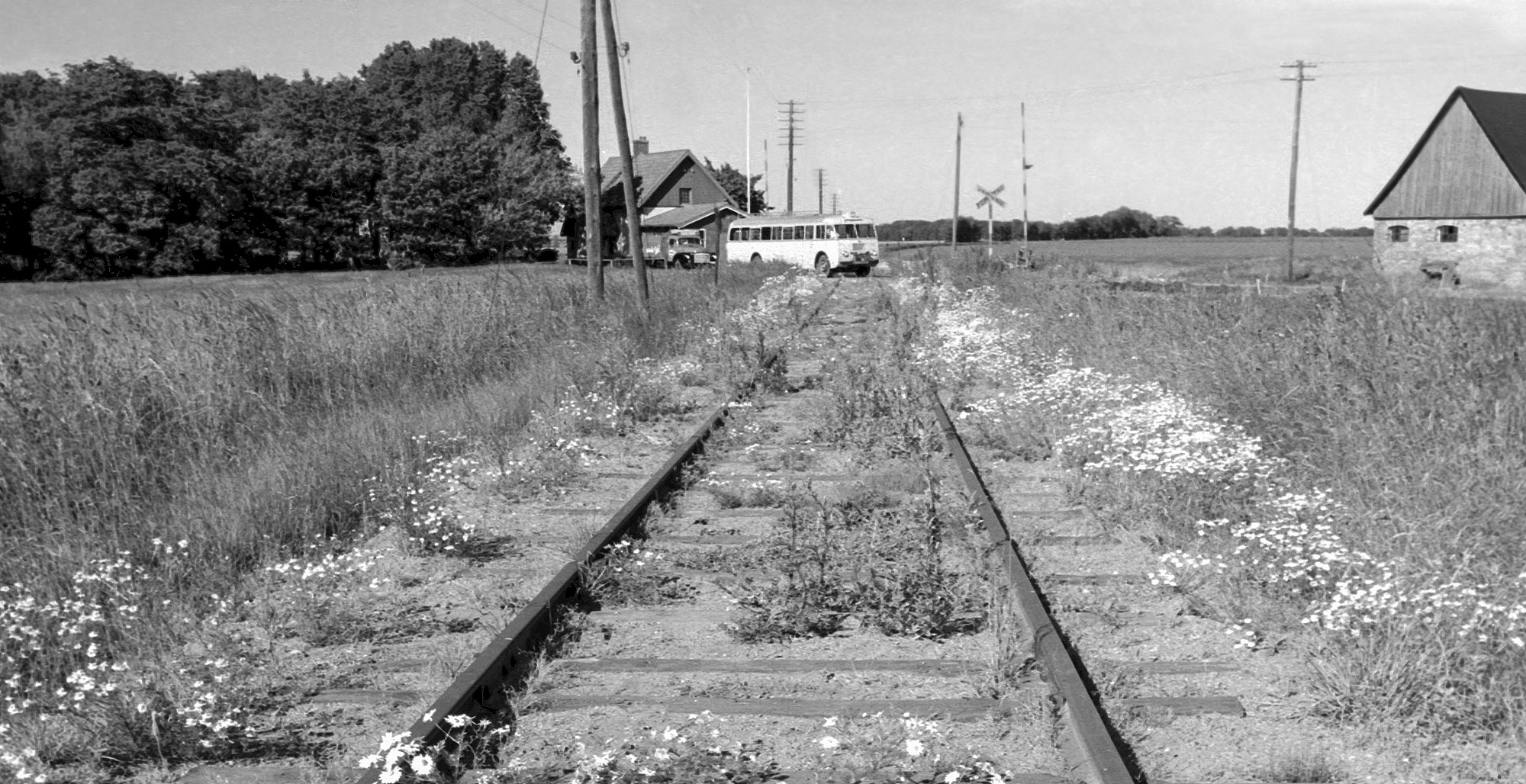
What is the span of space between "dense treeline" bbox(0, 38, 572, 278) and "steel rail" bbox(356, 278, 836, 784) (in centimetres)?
5279

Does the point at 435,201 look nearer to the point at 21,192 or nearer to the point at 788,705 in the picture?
the point at 21,192

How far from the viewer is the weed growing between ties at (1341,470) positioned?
4.09 meters

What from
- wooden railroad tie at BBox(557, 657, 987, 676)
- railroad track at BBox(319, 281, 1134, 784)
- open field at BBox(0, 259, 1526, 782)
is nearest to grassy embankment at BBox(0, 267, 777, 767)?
open field at BBox(0, 259, 1526, 782)

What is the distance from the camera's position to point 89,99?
174 ft

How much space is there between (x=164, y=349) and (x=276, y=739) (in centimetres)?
704

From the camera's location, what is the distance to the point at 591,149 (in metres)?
19.7

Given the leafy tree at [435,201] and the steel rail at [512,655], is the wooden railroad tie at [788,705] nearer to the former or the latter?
the steel rail at [512,655]

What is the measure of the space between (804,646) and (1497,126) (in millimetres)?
56761

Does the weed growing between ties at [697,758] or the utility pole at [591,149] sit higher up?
the utility pole at [591,149]

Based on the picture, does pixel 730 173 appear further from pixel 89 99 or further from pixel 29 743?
pixel 29 743

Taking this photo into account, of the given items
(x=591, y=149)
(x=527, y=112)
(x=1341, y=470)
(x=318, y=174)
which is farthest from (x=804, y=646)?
(x=527, y=112)

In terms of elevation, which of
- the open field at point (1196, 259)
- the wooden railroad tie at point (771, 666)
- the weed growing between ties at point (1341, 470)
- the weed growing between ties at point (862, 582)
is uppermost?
the open field at point (1196, 259)

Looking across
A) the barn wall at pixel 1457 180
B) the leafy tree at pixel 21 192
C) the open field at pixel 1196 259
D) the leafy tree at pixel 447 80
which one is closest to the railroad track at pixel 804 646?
the open field at pixel 1196 259

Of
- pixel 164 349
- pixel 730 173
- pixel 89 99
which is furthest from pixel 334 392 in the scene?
pixel 730 173
